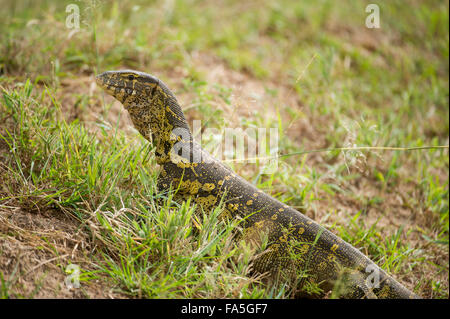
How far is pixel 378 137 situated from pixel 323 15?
429cm

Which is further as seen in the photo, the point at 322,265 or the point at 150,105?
the point at 150,105

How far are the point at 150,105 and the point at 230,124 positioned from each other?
42.2 inches

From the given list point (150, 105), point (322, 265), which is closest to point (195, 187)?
point (150, 105)

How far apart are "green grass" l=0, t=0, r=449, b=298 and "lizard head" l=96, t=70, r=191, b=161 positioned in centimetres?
20

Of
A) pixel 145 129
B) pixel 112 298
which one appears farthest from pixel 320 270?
pixel 145 129

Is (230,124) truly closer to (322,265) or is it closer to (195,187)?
(195,187)

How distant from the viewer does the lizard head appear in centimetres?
365

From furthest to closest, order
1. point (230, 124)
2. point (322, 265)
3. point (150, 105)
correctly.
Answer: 1. point (230, 124)
2. point (150, 105)
3. point (322, 265)

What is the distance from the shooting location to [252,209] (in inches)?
145

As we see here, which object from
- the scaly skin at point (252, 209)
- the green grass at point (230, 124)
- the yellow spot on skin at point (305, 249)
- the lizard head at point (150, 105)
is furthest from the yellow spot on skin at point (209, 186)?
the yellow spot on skin at point (305, 249)

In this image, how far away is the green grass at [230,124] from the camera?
3287 millimetres

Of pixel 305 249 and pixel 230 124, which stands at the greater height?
pixel 230 124

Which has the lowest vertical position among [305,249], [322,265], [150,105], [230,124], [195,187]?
[322,265]
